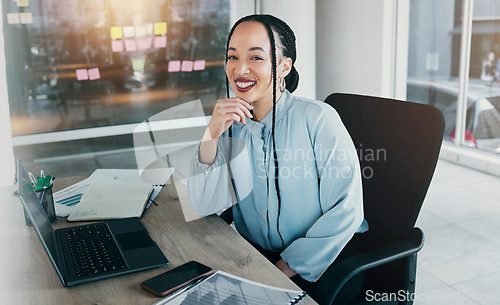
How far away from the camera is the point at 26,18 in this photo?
444cm

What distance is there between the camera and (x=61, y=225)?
1507mm

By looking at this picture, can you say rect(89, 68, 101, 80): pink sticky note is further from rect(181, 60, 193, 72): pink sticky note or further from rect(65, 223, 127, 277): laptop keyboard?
rect(65, 223, 127, 277): laptop keyboard

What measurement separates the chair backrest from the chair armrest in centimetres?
9

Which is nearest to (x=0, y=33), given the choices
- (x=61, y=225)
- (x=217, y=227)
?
(x=61, y=225)

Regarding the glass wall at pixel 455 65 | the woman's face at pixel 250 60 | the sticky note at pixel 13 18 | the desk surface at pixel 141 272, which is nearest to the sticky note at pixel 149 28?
the sticky note at pixel 13 18

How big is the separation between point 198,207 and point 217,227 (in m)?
0.11

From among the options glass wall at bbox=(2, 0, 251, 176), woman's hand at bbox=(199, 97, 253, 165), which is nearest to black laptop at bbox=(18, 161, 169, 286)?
woman's hand at bbox=(199, 97, 253, 165)

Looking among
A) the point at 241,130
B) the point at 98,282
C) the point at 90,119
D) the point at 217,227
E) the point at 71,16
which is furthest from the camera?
the point at 90,119

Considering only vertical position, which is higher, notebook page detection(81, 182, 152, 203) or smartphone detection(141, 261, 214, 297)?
notebook page detection(81, 182, 152, 203)

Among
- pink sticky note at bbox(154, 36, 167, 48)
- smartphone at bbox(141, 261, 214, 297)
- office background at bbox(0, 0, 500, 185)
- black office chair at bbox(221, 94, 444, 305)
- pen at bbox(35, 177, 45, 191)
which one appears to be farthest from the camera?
pink sticky note at bbox(154, 36, 167, 48)

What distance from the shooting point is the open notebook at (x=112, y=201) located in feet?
5.09

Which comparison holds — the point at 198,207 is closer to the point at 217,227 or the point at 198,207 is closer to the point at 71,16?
the point at 217,227

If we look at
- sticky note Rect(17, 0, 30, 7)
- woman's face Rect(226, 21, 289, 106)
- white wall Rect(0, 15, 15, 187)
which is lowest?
white wall Rect(0, 15, 15, 187)

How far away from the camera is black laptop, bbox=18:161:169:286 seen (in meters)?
1.16
